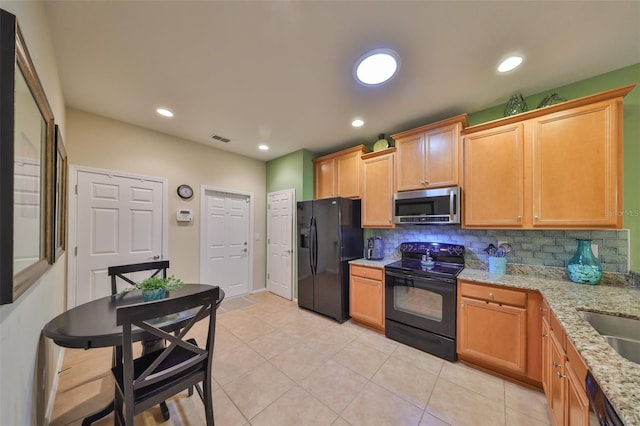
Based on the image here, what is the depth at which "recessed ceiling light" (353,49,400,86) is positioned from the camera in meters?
1.75

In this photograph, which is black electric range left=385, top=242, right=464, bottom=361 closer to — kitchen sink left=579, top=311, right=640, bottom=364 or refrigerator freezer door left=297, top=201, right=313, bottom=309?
kitchen sink left=579, top=311, right=640, bottom=364

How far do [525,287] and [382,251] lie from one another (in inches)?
64.8

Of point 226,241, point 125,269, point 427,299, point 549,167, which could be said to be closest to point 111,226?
point 125,269

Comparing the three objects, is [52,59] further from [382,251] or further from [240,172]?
[382,251]

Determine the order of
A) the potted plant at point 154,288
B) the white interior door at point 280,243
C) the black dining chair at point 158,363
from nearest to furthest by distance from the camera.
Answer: the black dining chair at point 158,363 → the potted plant at point 154,288 → the white interior door at point 280,243

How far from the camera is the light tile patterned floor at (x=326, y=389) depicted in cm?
161

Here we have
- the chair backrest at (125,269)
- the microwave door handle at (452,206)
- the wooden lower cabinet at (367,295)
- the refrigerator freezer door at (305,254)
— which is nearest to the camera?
the chair backrest at (125,269)

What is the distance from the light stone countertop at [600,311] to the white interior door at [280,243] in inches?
105

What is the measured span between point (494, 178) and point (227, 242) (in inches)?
155

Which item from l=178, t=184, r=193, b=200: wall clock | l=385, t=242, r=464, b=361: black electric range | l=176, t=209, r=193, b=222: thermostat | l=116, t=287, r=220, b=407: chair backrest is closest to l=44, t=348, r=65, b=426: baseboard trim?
l=116, t=287, r=220, b=407: chair backrest

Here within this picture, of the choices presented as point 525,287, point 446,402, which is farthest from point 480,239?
point 446,402

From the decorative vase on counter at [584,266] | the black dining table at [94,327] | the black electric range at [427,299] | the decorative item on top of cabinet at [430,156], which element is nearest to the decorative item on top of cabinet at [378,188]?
the decorative item on top of cabinet at [430,156]

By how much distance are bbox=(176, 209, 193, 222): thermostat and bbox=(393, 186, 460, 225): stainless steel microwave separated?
10.1 feet

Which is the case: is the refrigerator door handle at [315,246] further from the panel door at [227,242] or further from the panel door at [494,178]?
the panel door at [494,178]
